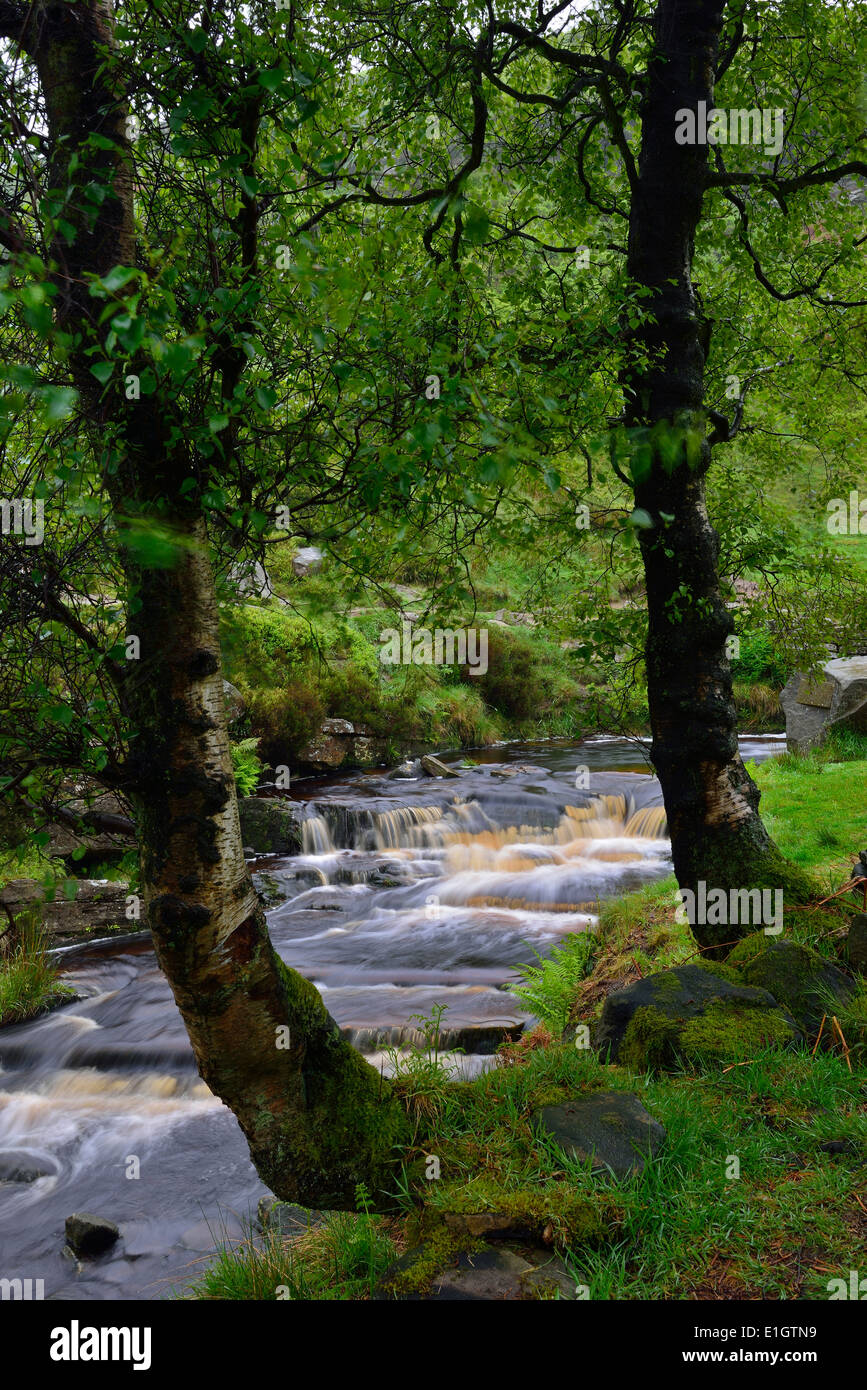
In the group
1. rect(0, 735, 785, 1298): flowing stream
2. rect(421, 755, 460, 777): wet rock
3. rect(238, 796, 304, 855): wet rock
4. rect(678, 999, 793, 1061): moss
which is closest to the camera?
rect(678, 999, 793, 1061): moss

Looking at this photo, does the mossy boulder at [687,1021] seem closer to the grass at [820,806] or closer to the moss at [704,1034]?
the moss at [704,1034]

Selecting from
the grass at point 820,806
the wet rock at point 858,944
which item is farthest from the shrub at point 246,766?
the wet rock at point 858,944

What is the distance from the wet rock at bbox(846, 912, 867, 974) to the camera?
18.5ft

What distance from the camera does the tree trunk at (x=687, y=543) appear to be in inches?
245

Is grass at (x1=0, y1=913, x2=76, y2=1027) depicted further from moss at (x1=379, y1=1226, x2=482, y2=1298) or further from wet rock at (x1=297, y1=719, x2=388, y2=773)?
wet rock at (x1=297, y1=719, x2=388, y2=773)

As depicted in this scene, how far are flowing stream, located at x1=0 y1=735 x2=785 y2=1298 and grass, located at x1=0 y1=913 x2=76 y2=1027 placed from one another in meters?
0.17

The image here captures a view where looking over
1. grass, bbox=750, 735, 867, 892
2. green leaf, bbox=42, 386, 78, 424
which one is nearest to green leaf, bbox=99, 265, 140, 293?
green leaf, bbox=42, 386, 78, 424

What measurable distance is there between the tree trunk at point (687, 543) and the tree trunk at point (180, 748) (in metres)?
3.63

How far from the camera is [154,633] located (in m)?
3.41

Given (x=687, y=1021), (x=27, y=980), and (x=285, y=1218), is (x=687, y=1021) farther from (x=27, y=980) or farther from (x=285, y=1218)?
(x=27, y=980)

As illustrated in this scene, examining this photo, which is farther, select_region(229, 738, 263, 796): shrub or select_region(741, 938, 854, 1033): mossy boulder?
select_region(229, 738, 263, 796): shrub

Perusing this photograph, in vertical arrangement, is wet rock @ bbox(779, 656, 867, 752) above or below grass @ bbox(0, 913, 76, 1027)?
above

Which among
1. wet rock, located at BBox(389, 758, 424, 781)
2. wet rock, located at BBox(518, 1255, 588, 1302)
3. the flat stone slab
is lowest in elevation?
wet rock, located at BBox(518, 1255, 588, 1302)
